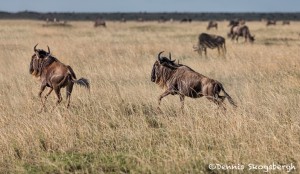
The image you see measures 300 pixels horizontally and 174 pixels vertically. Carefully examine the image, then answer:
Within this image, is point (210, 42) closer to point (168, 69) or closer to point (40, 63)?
point (168, 69)

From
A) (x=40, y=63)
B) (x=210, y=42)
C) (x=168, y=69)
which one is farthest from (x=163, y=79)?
(x=210, y=42)

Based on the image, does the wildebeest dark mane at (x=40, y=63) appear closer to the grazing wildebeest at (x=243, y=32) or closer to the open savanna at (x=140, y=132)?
the open savanna at (x=140, y=132)

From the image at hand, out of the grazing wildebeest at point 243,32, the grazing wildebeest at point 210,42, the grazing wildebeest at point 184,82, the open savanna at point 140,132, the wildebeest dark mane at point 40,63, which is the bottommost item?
the open savanna at point 140,132

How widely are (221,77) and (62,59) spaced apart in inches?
224

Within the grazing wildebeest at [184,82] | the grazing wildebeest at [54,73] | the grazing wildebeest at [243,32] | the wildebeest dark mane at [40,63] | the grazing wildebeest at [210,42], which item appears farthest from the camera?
the grazing wildebeest at [243,32]

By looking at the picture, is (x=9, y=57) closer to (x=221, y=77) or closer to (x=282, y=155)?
(x=221, y=77)

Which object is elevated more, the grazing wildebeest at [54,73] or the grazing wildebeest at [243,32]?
the grazing wildebeest at [243,32]

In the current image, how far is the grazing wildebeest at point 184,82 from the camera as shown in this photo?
7.92m

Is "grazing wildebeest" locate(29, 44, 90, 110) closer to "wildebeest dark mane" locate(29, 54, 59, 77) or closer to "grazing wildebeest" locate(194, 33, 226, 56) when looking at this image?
"wildebeest dark mane" locate(29, 54, 59, 77)

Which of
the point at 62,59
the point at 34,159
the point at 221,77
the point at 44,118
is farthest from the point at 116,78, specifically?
the point at 34,159

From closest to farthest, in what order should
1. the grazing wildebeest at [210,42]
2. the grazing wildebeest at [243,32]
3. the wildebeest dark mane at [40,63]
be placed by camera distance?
the wildebeest dark mane at [40,63]
the grazing wildebeest at [210,42]
the grazing wildebeest at [243,32]

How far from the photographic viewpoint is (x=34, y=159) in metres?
5.83

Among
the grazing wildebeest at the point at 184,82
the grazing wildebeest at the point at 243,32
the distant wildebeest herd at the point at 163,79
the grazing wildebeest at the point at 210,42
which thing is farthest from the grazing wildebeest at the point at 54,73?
the grazing wildebeest at the point at 243,32

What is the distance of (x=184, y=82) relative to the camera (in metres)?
8.09
